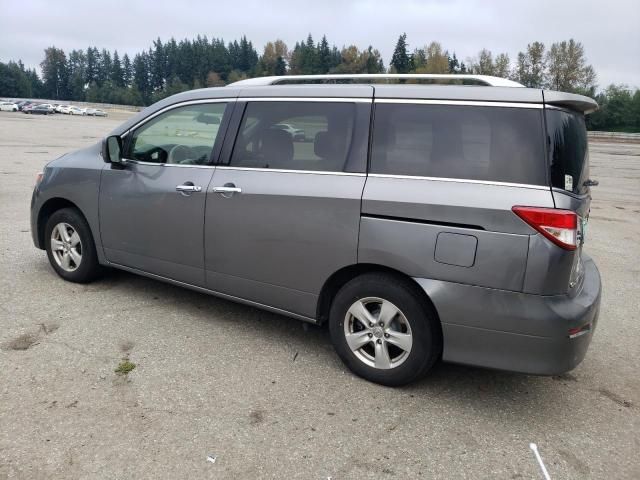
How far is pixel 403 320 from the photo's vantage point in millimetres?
3309

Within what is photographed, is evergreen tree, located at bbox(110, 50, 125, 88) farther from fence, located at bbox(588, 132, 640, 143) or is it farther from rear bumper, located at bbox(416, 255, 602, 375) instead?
rear bumper, located at bbox(416, 255, 602, 375)

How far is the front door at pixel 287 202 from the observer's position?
3.43 meters

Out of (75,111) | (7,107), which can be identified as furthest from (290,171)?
(75,111)

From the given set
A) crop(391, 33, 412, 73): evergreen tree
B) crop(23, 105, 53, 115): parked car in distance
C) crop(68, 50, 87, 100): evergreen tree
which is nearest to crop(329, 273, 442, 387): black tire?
crop(23, 105, 53, 115): parked car in distance

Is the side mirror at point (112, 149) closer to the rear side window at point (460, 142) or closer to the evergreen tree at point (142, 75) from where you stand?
the rear side window at point (460, 142)

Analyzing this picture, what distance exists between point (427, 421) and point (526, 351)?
0.67 meters

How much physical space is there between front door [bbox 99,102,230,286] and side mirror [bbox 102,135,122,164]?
0.06m

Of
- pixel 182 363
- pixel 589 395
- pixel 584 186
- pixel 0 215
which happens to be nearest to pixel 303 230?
pixel 182 363

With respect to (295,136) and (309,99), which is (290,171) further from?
(309,99)

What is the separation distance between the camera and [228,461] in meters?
2.68

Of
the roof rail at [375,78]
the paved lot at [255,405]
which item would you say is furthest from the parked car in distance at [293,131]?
the paved lot at [255,405]

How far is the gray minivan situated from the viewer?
2936mm

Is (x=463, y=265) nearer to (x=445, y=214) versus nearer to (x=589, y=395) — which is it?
(x=445, y=214)

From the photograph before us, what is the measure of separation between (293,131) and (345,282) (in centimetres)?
109
